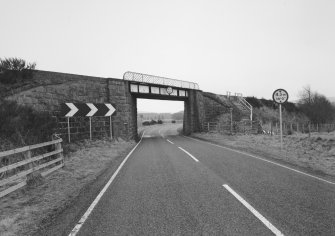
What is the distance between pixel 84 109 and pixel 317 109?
60182 millimetres

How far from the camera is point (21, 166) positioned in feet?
28.9

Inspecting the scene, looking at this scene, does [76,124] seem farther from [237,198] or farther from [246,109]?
[246,109]

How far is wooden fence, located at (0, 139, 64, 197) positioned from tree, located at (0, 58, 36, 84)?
705cm

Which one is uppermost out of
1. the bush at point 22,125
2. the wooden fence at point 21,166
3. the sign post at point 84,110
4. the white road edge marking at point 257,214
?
the sign post at point 84,110

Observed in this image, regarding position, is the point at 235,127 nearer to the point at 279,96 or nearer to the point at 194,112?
the point at 194,112

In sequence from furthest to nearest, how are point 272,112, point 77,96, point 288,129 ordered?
point 272,112
point 288,129
point 77,96

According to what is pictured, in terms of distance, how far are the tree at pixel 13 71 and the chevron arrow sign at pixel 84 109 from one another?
13.5 ft

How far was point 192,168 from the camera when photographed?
29.3 ft

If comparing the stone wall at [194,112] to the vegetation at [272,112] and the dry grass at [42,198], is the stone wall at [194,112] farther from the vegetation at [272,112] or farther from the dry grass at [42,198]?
the dry grass at [42,198]

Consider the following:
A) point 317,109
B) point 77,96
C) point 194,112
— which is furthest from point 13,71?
point 317,109

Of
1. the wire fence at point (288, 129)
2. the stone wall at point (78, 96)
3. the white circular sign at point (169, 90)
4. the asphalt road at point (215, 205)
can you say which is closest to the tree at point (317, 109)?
the wire fence at point (288, 129)

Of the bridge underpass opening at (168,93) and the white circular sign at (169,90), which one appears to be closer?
the bridge underpass opening at (168,93)

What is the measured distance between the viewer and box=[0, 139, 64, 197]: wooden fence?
19.0 ft

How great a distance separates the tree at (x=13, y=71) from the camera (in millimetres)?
15438
